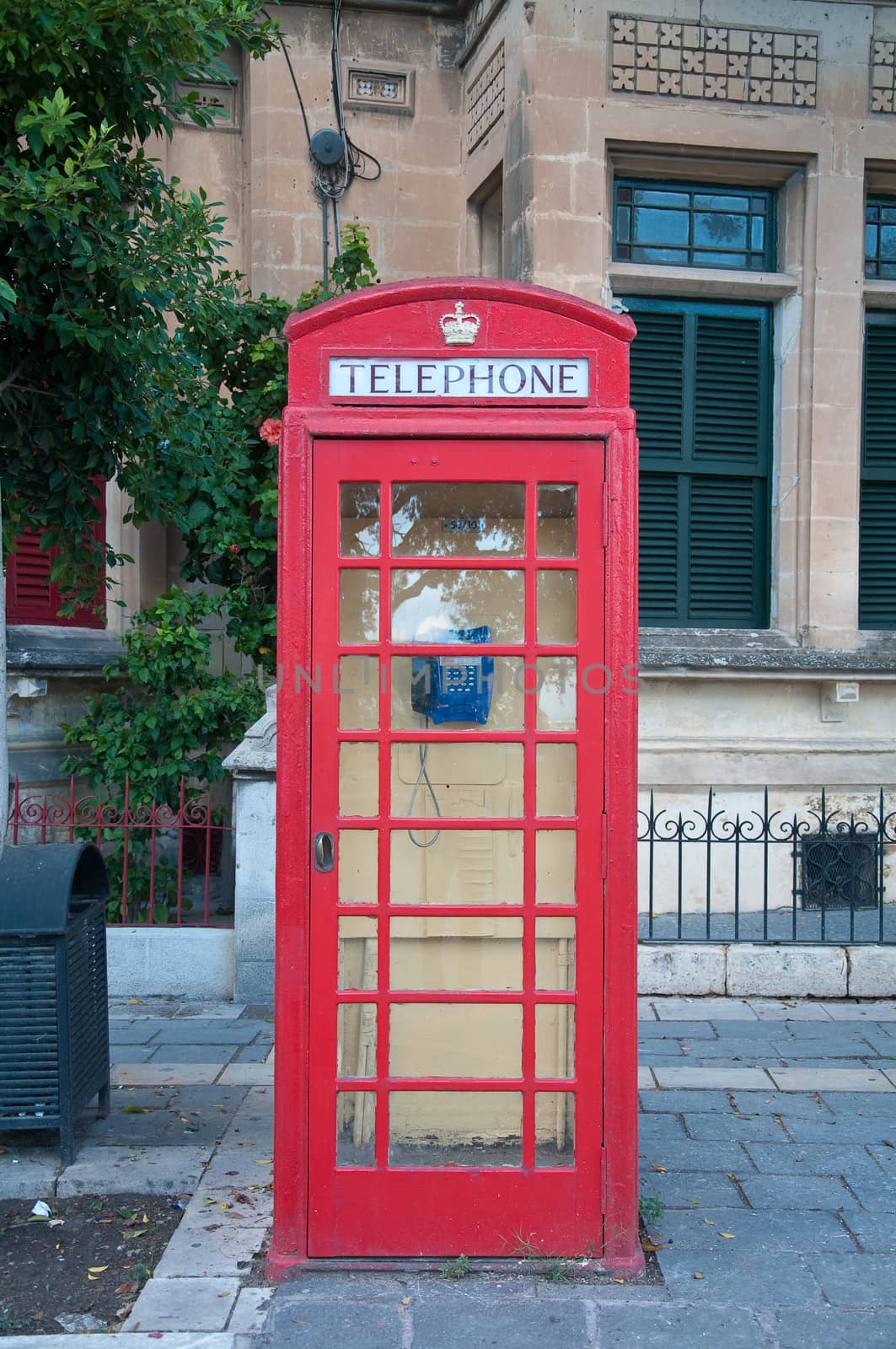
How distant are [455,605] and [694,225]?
5784mm

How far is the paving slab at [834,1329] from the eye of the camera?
327 cm

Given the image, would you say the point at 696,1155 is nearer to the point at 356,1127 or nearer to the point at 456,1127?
the point at 456,1127

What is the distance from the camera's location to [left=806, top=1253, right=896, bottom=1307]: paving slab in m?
3.50

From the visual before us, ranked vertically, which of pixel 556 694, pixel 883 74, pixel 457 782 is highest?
pixel 883 74

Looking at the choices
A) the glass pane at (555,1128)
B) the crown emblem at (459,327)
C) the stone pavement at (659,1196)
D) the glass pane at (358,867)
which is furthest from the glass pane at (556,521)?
the stone pavement at (659,1196)

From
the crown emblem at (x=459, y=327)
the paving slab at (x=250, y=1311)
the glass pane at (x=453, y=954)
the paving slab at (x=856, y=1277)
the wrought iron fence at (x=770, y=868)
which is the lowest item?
the paving slab at (x=856, y=1277)

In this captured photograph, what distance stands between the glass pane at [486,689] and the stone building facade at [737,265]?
4.24 meters

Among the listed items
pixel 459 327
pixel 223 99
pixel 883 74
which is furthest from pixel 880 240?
pixel 459 327

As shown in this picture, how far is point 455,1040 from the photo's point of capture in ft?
12.2

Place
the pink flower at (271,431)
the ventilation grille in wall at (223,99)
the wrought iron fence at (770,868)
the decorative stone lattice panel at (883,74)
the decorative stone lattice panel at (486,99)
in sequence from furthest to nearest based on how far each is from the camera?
the ventilation grille in wall at (223,99) < the decorative stone lattice panel at (486,99) < the decorative stone lattice panel at (883,74) < the wrought iron fence at (770,868) < the pink flower at (271,431)

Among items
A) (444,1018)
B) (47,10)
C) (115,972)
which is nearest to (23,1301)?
(444,1018)

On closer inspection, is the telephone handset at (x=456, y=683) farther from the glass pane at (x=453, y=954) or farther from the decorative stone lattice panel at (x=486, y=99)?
the decorative stone lattice panel at (x=486, y=99)

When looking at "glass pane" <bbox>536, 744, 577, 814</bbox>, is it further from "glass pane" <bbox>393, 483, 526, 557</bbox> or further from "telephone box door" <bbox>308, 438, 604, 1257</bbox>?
"glass pane" <bbox>393, 483, 526, 557</bbox>

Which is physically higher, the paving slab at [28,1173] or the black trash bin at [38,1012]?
the black trash bin at [38,1012]
